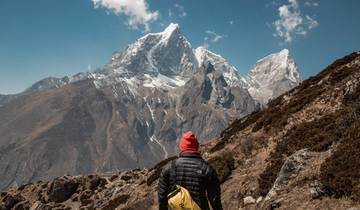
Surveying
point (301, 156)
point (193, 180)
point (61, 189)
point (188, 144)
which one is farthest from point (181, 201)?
point (61, 189)

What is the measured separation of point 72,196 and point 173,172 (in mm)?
50467

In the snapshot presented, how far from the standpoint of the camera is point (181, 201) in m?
8.78

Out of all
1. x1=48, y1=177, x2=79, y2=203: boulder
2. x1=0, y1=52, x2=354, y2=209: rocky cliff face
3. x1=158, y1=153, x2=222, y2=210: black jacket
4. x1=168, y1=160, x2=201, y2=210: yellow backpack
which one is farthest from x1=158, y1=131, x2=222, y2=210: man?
x1=48, y1=177, x2=79, y2=203: boulder

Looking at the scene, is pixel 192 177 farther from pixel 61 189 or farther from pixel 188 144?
pixel 61 189

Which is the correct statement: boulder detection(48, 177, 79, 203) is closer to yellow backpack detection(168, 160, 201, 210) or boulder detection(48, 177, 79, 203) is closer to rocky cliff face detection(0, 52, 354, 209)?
rocky cliff face detection(0, 52, 354, 209)

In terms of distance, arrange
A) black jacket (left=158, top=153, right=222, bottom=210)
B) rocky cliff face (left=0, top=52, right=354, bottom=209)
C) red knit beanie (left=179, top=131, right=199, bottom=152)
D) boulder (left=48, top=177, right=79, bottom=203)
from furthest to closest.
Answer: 1. boulder (left=48, top=177, right=79, bottom=203)
2. rocky cliff face (left=0, top=52, right=354, bottom=209)
3. red knit beanie (left=179, top=131, right=199, bottom=152)
4. black jacket (left=158, top=153, right=222, bottom=210)

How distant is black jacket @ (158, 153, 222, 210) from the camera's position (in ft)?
30.1

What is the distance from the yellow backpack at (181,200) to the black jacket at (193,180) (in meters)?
0.32

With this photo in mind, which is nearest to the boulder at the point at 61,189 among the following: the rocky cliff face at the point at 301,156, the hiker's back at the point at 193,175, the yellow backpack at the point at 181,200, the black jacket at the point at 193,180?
the rocky cliff face at the point at 301,156

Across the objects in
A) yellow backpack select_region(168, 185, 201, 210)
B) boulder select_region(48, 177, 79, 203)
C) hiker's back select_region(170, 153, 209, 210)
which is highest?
boulder select_region(48, 177, 79, 203)

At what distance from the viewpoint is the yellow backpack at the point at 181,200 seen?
8.77 metres

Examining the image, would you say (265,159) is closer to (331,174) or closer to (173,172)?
(331,174)

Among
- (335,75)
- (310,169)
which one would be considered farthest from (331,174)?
(335,75)

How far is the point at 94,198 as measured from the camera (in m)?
50.4
